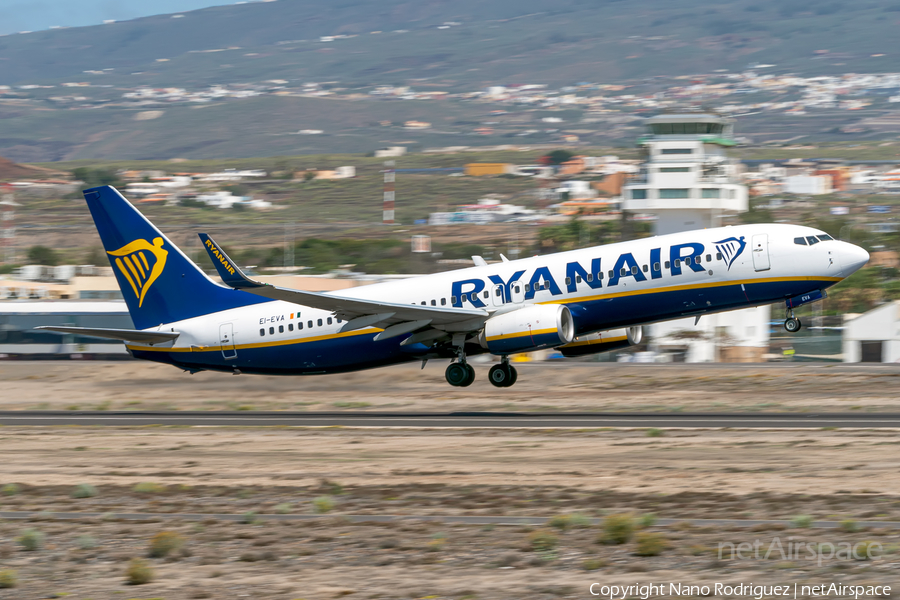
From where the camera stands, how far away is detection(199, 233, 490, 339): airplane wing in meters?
32.6

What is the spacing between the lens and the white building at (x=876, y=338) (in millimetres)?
70438

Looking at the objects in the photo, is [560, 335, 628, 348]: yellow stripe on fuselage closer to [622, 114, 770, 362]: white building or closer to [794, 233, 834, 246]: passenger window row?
[794, 233, 834, 246]: passenger window row

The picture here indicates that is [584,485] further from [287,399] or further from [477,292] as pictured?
[287,399]

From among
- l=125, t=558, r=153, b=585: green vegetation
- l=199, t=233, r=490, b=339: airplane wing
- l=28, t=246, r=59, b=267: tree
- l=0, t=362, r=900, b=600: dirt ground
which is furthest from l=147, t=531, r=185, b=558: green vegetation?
l=28, t=246, r=59, b=267: tree

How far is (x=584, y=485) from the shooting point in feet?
70.5

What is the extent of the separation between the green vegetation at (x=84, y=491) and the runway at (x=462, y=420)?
39.5ft

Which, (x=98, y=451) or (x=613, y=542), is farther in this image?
A: (x=98, y=451)

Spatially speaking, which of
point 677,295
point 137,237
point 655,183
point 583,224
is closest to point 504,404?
point 677,295

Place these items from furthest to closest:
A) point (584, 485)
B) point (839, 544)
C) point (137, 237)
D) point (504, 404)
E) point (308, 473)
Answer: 1. point (504, 404)
2. point (137, 237)
3. point (308, 473)
4. point (584, 485)
5. point (839, 544)

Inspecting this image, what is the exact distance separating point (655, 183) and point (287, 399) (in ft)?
188

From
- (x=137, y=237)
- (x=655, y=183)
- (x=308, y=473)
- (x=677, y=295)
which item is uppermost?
(x=655, y=183)

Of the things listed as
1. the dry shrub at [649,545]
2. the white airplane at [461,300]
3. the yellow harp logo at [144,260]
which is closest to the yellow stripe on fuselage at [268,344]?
the white airplane at [461,300]

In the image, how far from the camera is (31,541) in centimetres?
1717
